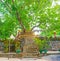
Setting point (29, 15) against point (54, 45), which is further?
point (54, 45)

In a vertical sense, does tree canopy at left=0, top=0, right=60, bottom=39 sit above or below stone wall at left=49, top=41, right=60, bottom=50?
above

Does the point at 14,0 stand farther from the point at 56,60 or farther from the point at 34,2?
the point at 56,60

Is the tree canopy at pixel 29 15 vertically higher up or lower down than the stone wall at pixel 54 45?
higher up

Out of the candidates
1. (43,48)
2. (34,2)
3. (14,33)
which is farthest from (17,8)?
(43,48)

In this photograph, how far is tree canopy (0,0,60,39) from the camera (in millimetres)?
11672

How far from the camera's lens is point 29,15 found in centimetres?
1195

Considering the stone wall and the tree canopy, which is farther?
the stone wall

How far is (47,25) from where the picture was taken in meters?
12.1

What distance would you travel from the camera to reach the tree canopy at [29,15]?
11672mm

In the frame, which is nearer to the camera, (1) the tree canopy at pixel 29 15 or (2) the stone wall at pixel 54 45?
(1) the tree canopy at pixel 29 15

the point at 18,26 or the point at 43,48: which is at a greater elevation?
the point at 18,26

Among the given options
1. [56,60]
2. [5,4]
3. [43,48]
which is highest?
[5,4]

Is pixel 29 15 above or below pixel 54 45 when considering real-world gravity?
above

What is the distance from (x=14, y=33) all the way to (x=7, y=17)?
4.85ft
